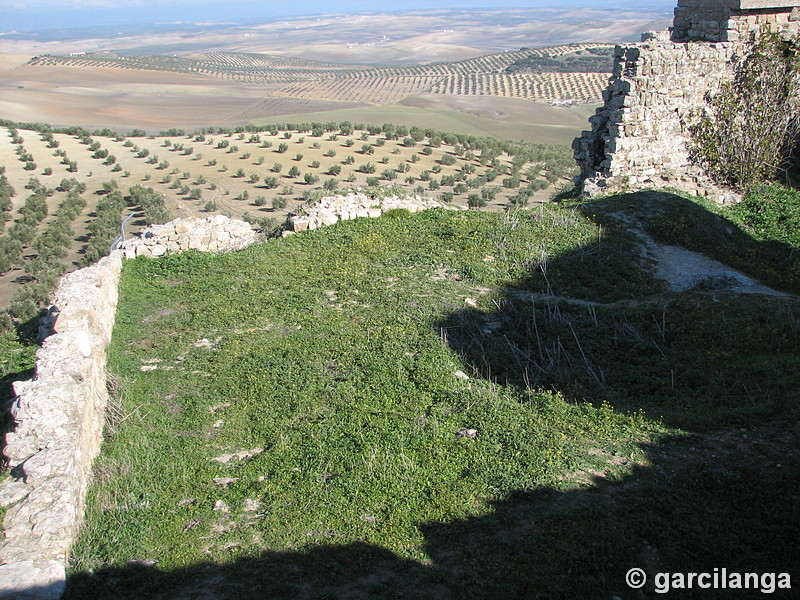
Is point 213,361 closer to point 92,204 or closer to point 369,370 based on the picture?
point 369,370

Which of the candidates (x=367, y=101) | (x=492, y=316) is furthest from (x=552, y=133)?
(x=492, y=316)

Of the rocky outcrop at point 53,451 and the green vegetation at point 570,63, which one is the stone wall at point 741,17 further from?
the green vegetation at point 570,63

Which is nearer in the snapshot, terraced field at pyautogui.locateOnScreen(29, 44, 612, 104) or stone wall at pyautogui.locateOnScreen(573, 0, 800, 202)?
stone wall at pyautogui.locateOnScreen(573, 0, 800, 202)

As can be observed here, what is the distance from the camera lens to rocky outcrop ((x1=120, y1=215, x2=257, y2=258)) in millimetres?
14188

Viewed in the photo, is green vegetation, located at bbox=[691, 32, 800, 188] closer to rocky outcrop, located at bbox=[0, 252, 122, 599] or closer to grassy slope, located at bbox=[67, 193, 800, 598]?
grassy slope, located at bbox=[67, 193, 800, 598]

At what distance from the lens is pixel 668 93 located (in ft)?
50.6

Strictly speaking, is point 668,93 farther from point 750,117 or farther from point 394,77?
point 394,77

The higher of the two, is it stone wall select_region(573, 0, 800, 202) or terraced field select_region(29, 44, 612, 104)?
terraced field select_region(29, 44, 612, 104)

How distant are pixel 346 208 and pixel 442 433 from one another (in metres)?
8.76

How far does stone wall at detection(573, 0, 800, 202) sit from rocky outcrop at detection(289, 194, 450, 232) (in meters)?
4.47

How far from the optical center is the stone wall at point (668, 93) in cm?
1521

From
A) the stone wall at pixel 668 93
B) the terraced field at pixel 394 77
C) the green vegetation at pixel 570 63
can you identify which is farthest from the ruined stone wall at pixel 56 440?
the green vegetation at pixel 570 63

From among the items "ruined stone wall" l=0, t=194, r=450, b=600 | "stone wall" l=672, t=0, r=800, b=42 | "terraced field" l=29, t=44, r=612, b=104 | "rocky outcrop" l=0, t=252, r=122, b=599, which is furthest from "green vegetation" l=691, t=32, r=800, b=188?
"terraced field" l=29, t=44, r=612, b=104

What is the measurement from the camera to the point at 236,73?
114 m
